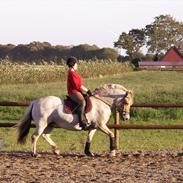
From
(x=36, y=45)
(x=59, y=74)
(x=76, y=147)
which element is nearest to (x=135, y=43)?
(x=36, y=45)

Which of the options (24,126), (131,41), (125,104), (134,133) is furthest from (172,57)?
(24,126)

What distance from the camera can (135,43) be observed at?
10712 centimetres

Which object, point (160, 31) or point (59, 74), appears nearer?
point (59, 74)

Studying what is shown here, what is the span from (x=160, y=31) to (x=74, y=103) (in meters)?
101

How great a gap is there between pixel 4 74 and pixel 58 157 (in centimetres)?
2296

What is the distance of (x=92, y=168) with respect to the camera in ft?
32.6

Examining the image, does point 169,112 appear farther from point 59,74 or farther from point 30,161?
point 59,74

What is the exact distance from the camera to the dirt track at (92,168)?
887 centimetres

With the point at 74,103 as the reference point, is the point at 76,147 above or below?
below

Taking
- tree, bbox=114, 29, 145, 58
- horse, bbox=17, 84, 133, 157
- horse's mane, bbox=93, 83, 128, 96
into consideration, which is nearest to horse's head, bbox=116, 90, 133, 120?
horse, bbox=17, 84, 133, 157

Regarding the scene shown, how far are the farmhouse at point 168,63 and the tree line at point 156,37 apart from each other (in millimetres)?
24323

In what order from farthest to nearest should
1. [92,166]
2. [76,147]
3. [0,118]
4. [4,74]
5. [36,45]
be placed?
[36,45] < [4,74] < [0,118] < [76,147] < [92,166]

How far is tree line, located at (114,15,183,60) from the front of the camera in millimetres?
106000

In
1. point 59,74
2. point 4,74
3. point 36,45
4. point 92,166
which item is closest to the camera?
point 92,166
